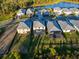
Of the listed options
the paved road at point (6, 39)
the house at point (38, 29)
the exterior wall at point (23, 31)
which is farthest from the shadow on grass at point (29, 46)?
the paved road at point (6, 39)

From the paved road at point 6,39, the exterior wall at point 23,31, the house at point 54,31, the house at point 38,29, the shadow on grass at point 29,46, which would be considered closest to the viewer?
the shadow on grass at point 29,46

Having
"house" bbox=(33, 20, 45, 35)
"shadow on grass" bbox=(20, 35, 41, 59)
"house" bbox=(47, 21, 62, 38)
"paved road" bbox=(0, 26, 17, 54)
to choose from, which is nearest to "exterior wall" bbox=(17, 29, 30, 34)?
"paved road" bbox=(0, 26, 17, 54)

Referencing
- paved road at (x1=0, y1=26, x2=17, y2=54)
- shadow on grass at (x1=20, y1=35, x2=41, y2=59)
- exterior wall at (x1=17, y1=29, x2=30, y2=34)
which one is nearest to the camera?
shadow on grass at (x1=20, y1=35, x2=41, y2=59)

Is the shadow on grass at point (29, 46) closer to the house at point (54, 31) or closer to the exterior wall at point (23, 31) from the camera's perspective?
the exterior wall at point (23, 31)

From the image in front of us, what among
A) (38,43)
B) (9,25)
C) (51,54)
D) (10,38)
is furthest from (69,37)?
(9,25)

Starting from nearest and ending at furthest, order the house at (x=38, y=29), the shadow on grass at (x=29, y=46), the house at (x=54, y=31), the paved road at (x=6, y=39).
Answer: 1. the shadow on grass at (x=29, y=46)
2. the paved road at (x=6, y=39)
3. the house at (x=54, y=31)
4. the house at (x=38, y=29)

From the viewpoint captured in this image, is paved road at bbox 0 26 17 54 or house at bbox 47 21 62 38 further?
house at bbox 47 21 62 38

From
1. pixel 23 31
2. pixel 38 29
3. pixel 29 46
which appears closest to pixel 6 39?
pixel 23 31

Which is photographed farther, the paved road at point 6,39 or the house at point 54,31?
the house at point 54,31

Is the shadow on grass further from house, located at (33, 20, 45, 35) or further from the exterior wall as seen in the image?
the exterior wall

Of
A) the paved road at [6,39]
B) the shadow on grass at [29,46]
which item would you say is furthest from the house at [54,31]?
the paved road at [6,39]
